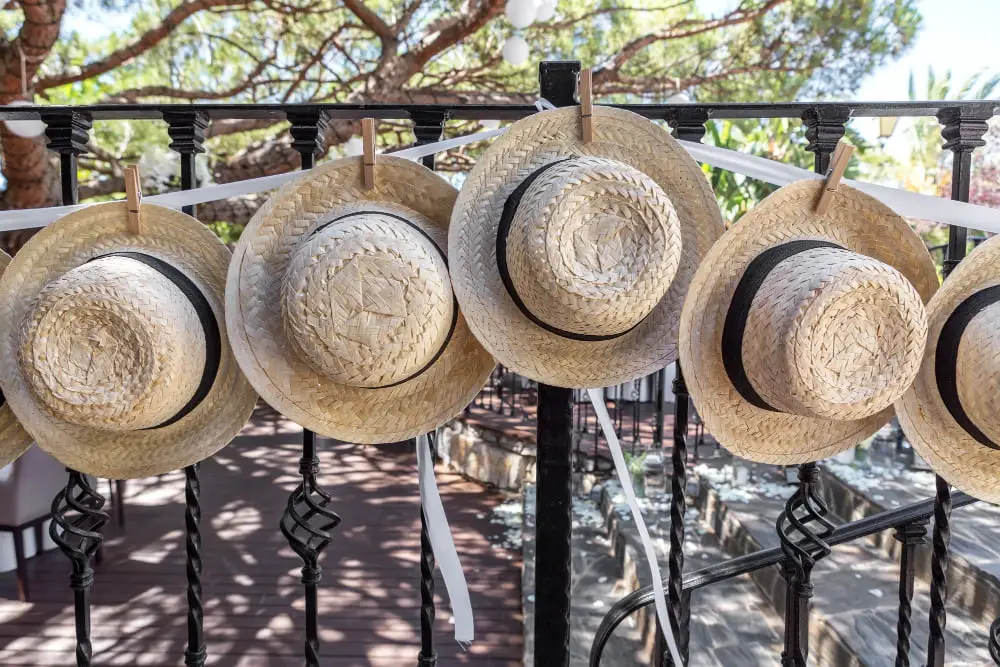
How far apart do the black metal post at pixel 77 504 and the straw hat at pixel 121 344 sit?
0.10 meters

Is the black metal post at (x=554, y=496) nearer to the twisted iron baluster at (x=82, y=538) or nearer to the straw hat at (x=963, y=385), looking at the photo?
the straw hat at (x=963, y=385)

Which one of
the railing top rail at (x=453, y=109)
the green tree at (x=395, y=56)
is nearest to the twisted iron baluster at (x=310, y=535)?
the railing top rail at (x=453, y=109)

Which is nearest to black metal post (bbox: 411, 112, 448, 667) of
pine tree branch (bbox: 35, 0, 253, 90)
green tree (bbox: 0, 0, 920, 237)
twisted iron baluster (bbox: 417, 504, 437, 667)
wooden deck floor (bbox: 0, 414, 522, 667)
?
twisted iron baluster (bbox: 417, 504, 437, 667)

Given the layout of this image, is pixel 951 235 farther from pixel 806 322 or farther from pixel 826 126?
pixel 806 322

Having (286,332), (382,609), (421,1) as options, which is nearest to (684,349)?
(286,332)

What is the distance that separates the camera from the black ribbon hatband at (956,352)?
1.01m

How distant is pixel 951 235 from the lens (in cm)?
124

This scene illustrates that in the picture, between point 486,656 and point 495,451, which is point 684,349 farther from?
point 495,451

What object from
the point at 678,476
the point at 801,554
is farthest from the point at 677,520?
the point at 801,554

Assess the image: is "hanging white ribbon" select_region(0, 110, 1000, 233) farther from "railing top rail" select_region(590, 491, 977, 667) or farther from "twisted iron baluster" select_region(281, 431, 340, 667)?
"railing top rail" select_region(590, 491, 977, 667)

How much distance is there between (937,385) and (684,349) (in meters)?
0.47

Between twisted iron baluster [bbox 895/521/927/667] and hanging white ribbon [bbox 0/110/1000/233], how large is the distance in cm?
70

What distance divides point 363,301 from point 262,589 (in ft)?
13.8

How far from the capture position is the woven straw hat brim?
116cm
